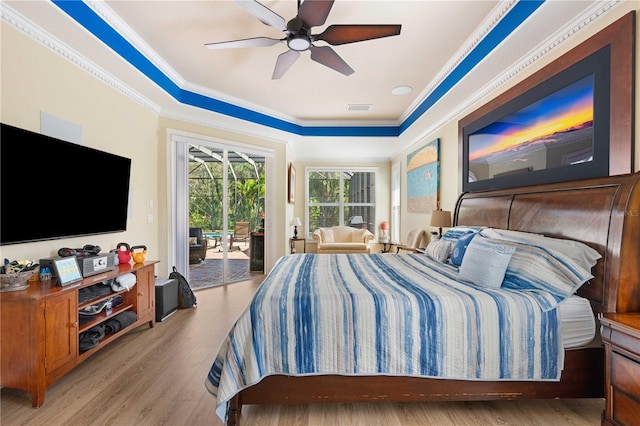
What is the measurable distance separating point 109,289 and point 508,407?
321cm

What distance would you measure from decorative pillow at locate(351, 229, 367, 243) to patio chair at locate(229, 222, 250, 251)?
2432 millimetres

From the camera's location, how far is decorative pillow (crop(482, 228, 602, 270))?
5.60 ft

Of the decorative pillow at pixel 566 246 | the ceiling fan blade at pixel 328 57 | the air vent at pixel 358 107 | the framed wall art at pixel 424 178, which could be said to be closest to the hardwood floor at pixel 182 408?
the decorative pillow at pixel 566 246

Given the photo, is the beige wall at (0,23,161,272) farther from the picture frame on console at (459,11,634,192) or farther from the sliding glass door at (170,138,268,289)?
the picture frame on console at (459,11,634,192)

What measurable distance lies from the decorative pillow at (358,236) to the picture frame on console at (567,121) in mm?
3536

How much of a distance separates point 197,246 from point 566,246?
16.1 ft

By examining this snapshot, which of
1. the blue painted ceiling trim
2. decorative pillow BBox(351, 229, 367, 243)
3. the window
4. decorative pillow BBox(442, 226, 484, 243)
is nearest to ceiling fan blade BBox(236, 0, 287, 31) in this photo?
the blue painted ceiling trim

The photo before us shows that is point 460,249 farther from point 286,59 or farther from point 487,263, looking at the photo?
point 286,59

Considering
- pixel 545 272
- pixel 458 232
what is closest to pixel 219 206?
pixel 458 232

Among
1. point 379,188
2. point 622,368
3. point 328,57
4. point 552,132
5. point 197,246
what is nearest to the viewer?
point 622,368

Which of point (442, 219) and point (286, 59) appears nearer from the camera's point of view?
point (286, 59)

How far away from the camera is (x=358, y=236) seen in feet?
21.3

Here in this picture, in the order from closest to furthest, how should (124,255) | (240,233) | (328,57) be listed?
(328,57)
(124,255)
(240,233)

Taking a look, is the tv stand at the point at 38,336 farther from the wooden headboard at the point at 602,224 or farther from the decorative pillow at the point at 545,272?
the wooden headboard at the point at 602,224
